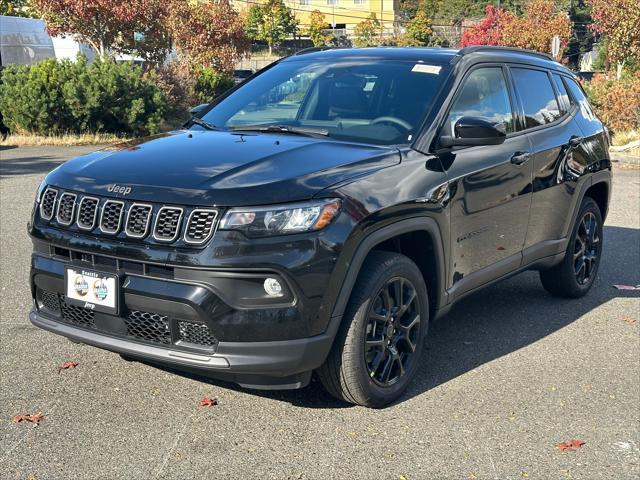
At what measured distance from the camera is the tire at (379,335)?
385 cm

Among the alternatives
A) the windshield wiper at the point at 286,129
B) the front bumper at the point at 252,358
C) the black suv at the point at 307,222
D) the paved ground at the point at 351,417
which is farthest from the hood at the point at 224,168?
the paved ground at the point at 351,417

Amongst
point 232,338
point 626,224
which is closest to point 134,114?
point 626,224

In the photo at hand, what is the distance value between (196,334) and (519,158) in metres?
2.67

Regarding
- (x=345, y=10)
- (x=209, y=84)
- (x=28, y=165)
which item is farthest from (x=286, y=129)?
(x=345, y=10)

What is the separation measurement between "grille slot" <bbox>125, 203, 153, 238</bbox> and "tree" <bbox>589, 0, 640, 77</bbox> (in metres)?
19.3

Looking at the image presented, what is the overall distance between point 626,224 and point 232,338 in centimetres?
767

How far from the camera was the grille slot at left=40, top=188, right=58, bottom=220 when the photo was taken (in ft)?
13.0

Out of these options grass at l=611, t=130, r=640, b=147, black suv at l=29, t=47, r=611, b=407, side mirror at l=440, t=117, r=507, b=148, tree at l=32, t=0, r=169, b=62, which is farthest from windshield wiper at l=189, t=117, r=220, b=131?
tree at l=32, t=0, r=169, b=62

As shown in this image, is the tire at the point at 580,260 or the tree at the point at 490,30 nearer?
the tire at the point at 580,260

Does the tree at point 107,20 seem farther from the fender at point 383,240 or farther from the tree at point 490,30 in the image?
the tree at point 490,30

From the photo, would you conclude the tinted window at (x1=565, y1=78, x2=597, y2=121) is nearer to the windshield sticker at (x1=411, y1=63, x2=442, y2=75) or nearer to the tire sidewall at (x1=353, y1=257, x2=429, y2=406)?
the windshield sticker at (x1=411, y1=63, x2=442, y2=75)

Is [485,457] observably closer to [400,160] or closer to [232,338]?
[232,338]

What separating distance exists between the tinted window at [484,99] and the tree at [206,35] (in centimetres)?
2296

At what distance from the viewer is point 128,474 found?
3.42 metres
